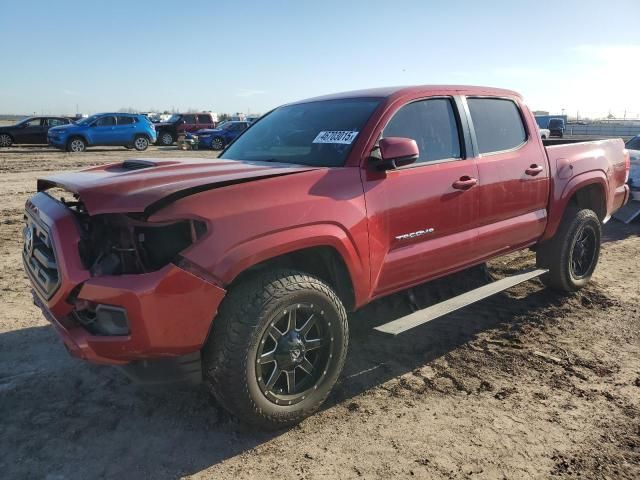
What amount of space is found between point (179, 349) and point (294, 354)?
2.16 ft

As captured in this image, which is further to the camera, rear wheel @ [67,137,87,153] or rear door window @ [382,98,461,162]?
rear wheel @ [67,137,87,153]

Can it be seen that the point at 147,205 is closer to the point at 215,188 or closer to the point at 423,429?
the point at 215,188

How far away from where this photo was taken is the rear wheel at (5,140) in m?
23.6

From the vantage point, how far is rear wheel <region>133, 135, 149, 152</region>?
2366 centimetres

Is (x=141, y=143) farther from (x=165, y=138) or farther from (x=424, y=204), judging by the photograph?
(x=424, y=204)

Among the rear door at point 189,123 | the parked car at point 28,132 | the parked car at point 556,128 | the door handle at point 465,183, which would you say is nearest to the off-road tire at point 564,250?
the door handle at point 465,183

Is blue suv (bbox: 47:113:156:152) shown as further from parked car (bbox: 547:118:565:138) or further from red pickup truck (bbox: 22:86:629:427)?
parked car (bbox: 547:118:565:138)

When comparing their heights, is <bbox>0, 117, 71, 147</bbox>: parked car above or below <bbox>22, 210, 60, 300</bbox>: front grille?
above

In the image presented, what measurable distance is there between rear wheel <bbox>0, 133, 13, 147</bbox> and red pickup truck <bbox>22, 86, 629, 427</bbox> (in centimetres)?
2349

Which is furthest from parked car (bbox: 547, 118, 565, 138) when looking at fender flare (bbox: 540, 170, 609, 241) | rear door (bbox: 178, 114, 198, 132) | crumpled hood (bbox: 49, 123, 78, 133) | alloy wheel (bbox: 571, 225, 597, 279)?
fender flare (bbox: 540, 170, 609, 241)

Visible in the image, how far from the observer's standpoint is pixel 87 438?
2.94m

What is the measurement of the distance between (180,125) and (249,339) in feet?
91.8

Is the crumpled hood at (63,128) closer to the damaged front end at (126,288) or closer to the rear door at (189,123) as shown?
the rear door at (189,123)

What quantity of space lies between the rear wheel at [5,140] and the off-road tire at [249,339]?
25112mm
